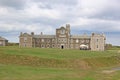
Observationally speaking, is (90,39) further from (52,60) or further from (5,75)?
(5,75)

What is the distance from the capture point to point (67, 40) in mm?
132625

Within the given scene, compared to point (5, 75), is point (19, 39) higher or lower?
higher

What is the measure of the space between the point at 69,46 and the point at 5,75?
96555mm

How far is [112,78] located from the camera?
40906mm

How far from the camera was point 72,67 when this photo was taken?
2208 inches

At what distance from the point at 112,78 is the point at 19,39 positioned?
3950 inches

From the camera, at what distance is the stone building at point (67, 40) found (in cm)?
13150

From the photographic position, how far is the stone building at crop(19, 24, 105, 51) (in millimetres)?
131500

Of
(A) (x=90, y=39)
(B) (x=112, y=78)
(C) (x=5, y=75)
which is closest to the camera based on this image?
(C) (x=5, y=75)

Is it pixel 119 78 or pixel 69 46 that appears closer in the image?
pixel 119 78

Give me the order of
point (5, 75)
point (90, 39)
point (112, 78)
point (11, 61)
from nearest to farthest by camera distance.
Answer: point (5, 75), point (112, 78), point (11, 61), point (90, 39)

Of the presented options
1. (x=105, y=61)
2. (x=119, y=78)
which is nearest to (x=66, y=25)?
(x=105, y=61)

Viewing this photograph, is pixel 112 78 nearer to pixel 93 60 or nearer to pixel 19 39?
pixel 93 60

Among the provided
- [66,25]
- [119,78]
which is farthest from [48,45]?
[119,78]
